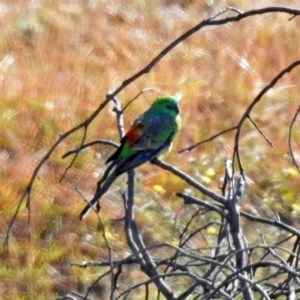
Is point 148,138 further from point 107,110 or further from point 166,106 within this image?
point 107,110

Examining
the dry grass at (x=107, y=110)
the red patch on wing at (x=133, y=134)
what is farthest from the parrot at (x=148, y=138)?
the dry grass at (x=107, y=110)

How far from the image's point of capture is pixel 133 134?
416 cm

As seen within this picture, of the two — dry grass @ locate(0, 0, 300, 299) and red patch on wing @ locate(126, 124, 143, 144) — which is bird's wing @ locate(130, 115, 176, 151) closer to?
red patch on wing @ locate(126, 124, 143, 144)

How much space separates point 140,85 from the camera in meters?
6.43

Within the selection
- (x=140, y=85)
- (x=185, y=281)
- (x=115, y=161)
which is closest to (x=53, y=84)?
(x=140, y=85)

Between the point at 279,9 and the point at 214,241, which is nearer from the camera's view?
the point at 279,9

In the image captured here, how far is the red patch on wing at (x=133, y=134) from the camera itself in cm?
406

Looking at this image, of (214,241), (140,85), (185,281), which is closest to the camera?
(185,281)

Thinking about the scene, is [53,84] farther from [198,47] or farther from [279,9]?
[279,9]

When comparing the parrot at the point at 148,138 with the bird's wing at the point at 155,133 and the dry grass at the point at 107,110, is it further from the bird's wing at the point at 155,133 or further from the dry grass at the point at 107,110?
the dry grass at the point at 107,110

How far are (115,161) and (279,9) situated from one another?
1.76m

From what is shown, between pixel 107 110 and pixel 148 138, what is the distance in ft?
6.12

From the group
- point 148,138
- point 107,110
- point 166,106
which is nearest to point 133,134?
point 148,138

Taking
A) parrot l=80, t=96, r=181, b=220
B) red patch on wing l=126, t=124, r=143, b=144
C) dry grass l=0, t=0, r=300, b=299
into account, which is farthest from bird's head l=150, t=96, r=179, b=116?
dry grass l=0, t=0, r=300, b=299
